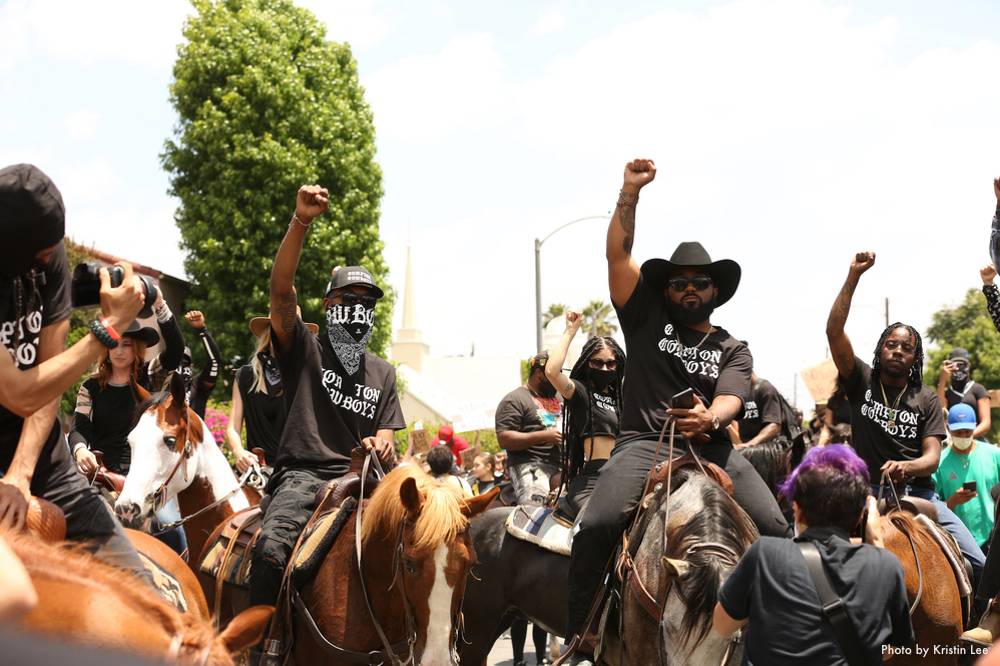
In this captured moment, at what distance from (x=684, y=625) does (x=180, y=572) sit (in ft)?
8.55

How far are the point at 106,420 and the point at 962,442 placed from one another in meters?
7.40

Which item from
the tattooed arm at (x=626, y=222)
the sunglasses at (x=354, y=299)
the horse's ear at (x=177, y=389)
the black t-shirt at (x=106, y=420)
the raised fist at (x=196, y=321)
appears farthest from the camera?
the raised fist at (x=196, y=321)

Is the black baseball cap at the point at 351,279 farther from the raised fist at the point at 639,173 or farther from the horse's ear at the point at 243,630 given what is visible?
the horse's ear at the point at 243,630

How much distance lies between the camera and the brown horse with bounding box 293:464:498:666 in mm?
5996

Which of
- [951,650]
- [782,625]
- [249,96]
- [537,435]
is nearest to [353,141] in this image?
[249,96]

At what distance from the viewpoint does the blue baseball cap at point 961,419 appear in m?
10.1

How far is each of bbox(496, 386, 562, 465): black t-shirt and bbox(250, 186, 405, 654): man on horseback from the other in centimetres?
400

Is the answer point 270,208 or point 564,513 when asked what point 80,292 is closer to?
point 564,513

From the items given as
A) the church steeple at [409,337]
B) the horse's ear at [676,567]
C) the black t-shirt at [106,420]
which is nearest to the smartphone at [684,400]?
the horse's ear at [676,567]

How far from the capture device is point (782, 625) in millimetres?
4445

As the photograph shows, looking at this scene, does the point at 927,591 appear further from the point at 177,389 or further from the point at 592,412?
the point at 177,389

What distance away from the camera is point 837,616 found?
4387 mm

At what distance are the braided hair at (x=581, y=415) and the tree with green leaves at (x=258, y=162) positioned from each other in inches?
835

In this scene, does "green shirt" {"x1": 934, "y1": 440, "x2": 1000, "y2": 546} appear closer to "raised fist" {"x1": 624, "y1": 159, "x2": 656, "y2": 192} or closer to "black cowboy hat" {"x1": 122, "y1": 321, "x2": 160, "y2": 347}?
"raised fist" {"x1": 624, "y1": 159, "x2": 656, "y2": 192}
